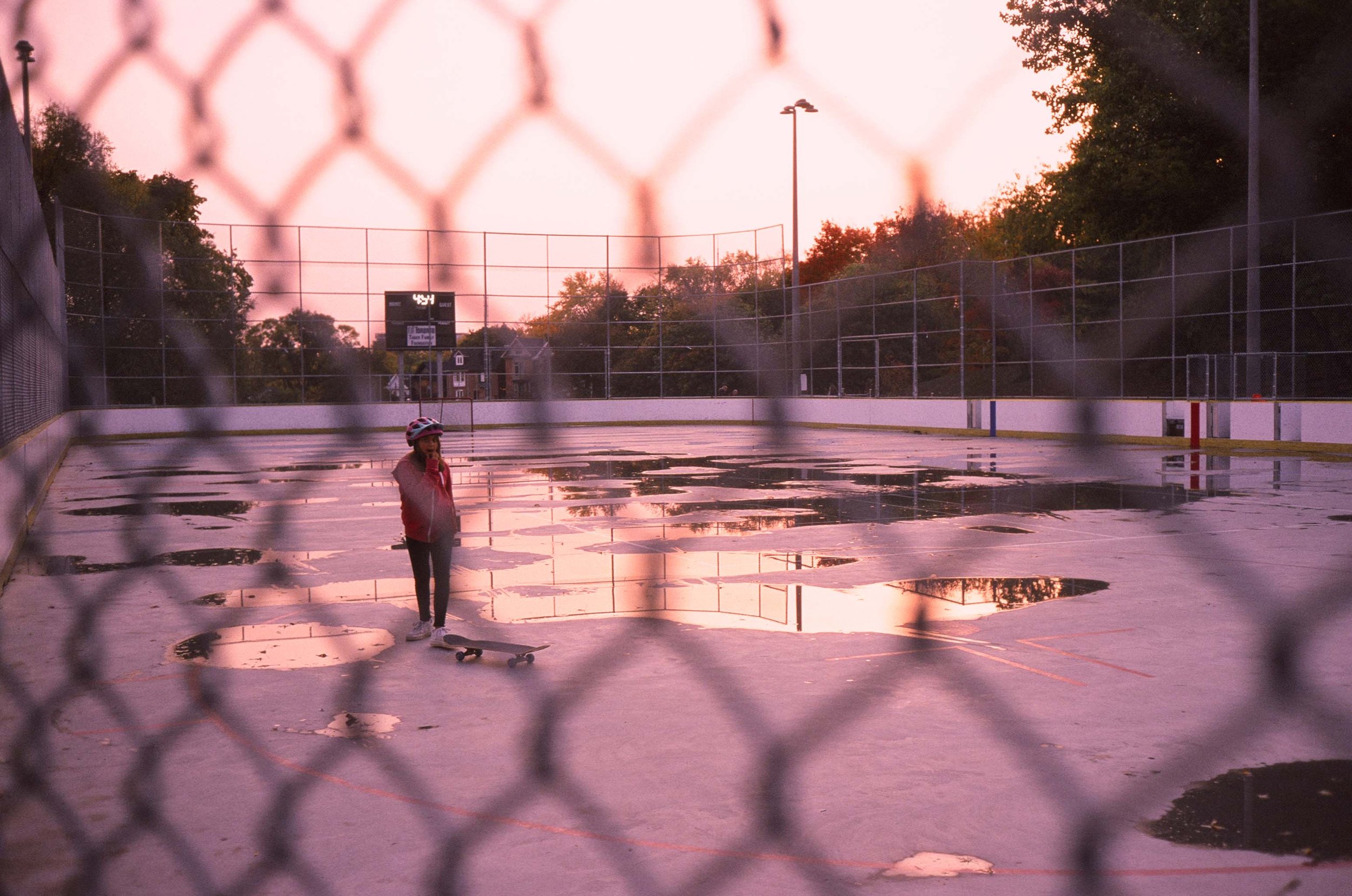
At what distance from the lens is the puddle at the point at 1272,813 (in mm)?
4785

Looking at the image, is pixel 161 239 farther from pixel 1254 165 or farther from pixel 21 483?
pixel 21 483

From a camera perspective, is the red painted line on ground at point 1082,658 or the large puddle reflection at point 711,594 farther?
the large puddle reflection at point 711,594

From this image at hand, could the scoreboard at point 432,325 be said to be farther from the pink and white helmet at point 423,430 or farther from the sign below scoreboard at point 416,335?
the pink and white helmet at point 423,430

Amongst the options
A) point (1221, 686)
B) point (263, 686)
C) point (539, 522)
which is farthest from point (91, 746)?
point (539, 522)

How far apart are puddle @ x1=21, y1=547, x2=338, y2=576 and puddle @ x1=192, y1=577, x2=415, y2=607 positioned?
1373 mm

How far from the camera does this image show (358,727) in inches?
263

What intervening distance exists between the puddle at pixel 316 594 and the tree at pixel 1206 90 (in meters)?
8.26

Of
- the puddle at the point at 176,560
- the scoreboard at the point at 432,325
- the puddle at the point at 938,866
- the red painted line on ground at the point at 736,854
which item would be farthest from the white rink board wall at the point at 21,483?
the puddle at the point at 938,866

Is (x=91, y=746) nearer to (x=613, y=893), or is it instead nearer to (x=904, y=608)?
(x=613, y=893)

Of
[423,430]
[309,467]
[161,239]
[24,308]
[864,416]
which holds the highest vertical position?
[24,308]

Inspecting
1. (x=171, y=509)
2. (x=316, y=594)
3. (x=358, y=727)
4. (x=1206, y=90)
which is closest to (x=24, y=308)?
(x=316, y=594)

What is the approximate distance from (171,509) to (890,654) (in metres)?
14.7

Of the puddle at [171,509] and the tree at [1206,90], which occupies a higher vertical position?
the tree at [1206,90]

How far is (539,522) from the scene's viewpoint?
1688 centimetres
